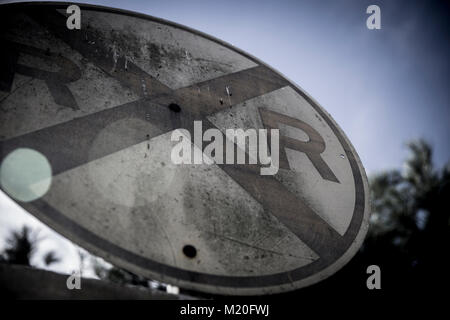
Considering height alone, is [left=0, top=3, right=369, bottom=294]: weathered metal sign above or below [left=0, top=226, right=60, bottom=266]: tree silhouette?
above

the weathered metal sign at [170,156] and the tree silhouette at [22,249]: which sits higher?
the weathered metal sign at [170,156]

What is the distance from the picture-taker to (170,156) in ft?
4.26

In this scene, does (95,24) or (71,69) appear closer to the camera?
(71,69)

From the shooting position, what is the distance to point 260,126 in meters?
1.66

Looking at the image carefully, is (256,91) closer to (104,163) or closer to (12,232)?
(104,163)

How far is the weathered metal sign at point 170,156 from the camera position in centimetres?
102

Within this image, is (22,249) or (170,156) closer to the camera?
(170,156)

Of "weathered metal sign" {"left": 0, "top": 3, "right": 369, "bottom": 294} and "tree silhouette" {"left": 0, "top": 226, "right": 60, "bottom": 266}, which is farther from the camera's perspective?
"tree silhouette" {"left": 0, "top": 226, "right": 60, "bottom": 266}

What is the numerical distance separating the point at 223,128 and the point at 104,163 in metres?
0.63

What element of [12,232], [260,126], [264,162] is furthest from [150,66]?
[12,232]

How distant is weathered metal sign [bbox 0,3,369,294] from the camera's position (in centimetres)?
102

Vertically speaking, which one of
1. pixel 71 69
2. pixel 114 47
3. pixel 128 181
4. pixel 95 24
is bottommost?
pixel 128 181

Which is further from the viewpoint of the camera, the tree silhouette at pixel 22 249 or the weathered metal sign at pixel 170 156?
the tree silhouette at pixel 22 249
